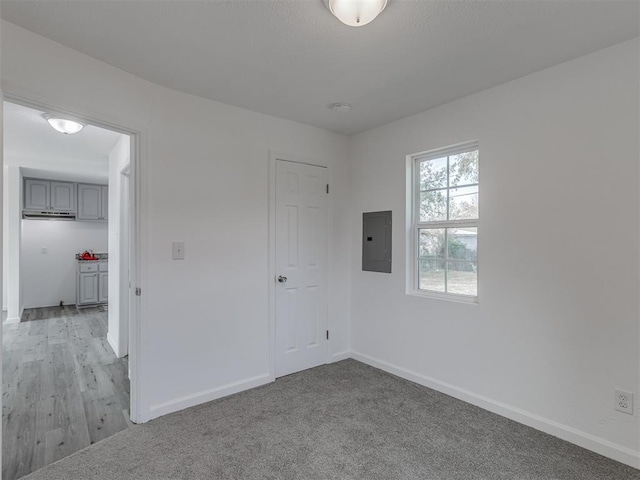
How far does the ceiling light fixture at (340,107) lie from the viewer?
2809mm

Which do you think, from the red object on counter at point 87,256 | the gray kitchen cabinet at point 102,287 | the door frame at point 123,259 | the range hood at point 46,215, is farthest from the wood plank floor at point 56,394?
the range hood at point 46,215

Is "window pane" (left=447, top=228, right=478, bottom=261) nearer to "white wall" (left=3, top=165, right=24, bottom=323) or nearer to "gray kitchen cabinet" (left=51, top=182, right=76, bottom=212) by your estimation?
"white wall" (left=3, top=165, right=24, bottom=323)

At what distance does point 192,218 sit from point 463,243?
7.07 feet

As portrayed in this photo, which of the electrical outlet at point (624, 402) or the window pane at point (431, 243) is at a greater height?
the window pane at point (431, 243)

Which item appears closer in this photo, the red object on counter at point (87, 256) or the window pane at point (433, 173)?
the window pane at point (433, 173)

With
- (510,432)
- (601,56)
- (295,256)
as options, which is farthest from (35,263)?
(601,56)

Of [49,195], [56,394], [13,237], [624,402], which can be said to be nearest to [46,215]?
[49,195]

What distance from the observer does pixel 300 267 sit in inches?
131

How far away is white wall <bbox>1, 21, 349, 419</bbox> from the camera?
2.17m

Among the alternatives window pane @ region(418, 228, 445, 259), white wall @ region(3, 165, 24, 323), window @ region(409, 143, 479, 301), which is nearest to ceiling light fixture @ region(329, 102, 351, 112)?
window @ region(409, 143, 479, 301)

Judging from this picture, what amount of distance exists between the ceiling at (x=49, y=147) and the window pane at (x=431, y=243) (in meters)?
3.17

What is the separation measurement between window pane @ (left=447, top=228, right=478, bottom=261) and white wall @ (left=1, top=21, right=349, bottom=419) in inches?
63.2

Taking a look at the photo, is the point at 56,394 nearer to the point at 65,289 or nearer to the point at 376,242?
the point at 376,242

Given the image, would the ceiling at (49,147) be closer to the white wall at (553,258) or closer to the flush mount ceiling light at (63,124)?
the flush mount ceiling light at (63,124)
